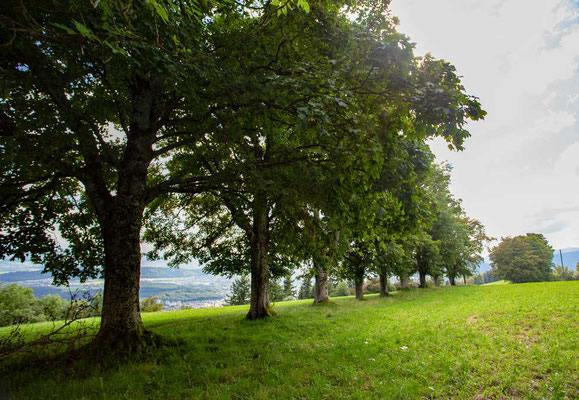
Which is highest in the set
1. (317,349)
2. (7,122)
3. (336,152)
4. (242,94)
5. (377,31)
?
(377,31)

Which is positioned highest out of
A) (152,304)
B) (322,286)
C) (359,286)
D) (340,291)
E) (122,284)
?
(122,284)

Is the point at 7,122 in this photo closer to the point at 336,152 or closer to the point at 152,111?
the point at 152,111

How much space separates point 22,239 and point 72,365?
22.9 feet

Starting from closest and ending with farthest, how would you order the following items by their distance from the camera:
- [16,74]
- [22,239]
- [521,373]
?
[521,373] < [16,74] < [22,239]

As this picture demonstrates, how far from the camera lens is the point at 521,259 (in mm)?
54594

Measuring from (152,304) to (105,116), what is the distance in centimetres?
5419

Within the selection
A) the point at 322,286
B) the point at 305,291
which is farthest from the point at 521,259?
the point at 322,286

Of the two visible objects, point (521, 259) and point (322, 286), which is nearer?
point (322, 286)

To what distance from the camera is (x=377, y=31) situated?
6832 millimetres

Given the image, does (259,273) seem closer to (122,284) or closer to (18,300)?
(122,284)

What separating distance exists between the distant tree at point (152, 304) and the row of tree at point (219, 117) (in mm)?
43923

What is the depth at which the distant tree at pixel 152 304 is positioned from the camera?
4950 centimetres

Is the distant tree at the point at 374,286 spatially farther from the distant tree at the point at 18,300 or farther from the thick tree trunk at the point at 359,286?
the distant tree at the point at 18,300

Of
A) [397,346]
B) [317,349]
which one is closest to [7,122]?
[317,349]
